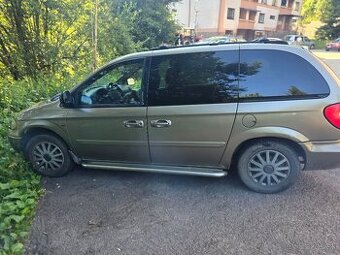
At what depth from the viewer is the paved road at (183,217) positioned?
2955 millimetres

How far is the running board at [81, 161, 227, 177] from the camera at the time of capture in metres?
3.84

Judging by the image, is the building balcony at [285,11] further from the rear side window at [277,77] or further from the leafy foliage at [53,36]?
the rear side window at [277,77]

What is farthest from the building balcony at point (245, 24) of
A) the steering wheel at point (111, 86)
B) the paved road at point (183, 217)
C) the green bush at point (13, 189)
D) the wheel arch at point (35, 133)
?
the wheel arch at point (35, 133)

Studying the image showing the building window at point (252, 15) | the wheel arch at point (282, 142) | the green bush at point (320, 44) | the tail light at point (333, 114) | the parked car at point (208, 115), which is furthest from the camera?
the building window at point (252, 15)

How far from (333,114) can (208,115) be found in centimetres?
131

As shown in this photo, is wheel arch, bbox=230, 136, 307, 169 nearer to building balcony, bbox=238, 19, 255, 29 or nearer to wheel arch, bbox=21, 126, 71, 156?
wheel arch, bbox=21, 126, 71, 156

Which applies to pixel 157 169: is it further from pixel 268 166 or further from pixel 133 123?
pixel 268 166

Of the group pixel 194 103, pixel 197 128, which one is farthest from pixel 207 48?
pixel 197 128

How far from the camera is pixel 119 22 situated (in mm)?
10797

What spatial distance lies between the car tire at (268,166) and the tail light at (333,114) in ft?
1.70

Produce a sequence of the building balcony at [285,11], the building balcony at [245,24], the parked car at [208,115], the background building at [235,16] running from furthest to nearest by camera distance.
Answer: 1. the building balcony at [285,11]
2. the building balcony at [245,24]
3. the background building at [235,16]
4. the parked car at [208,115]

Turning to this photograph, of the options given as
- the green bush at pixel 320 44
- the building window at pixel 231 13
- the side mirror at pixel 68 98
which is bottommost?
the green bush at pixel 320 44

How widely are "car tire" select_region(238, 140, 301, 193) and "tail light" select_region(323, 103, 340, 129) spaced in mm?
518

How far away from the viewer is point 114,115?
154 inches
